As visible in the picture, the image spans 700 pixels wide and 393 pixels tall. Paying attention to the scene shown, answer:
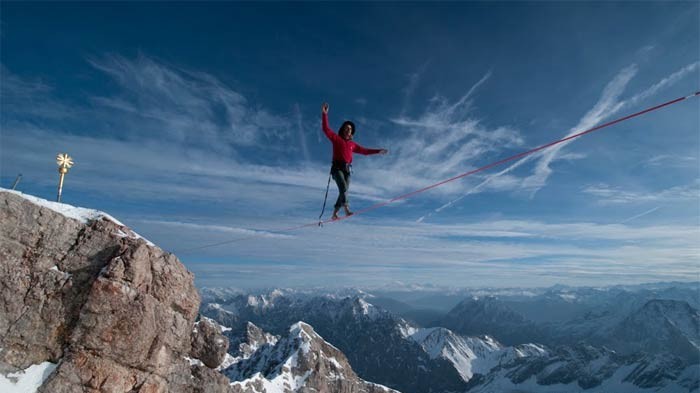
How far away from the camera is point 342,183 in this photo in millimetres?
20234

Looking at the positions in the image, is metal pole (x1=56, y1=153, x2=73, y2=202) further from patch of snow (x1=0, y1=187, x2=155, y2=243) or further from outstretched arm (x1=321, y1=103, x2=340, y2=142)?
outstretched arm (x1=321, y1=103, x2=340, y2=142)

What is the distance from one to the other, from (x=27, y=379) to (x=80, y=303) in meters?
5.94

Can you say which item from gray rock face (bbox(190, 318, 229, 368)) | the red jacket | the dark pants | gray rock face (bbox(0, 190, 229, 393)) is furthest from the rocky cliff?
the red jacket

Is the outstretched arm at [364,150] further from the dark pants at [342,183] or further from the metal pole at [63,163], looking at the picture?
the metal pole at [63,163]

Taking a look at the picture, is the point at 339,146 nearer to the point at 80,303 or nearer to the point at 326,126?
the point at 326,126

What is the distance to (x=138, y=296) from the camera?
3178 cm

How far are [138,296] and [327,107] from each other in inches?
984

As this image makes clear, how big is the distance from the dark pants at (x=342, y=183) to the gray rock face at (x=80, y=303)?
21797 mm

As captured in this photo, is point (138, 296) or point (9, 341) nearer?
point (9, 341)

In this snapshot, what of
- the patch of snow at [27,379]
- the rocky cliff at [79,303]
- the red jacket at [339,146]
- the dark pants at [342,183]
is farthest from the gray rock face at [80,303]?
the red jacket at [339,146]

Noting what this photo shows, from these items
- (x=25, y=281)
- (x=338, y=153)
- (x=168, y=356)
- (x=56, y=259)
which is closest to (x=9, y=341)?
(x=25, y=281)

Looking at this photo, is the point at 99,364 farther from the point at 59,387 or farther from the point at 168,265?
the point at 168,265

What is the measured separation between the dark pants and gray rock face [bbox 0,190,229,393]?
71.5ft

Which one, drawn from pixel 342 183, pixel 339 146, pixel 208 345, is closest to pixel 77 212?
pixel 208 345
